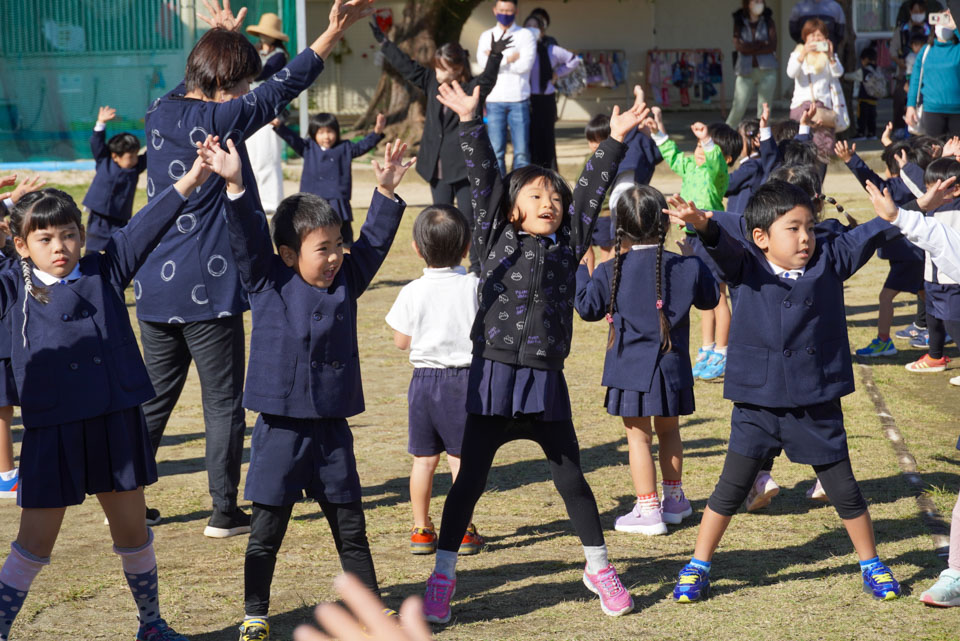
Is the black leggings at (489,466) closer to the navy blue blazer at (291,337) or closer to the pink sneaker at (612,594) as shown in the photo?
the pink sneaker at (612,594)

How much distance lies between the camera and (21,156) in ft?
57.6

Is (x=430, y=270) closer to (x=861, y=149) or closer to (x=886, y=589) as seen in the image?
(x=886, y=589)

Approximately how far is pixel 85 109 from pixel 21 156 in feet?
3.96

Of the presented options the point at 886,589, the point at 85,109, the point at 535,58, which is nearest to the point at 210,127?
the point at 886,589

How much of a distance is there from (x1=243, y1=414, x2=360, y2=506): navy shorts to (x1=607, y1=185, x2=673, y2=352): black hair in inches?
58.1

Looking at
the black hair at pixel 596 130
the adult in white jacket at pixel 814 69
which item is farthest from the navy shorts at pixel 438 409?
the adult in white jacket at pixel 814 69

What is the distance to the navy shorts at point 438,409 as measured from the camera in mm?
4500

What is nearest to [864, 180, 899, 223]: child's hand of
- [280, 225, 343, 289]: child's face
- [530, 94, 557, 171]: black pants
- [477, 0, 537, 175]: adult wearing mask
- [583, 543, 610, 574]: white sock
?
[583, 543, 610, 574]: white sock

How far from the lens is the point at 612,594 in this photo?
3963 millimetres

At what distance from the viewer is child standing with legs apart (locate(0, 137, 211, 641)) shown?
3535mm

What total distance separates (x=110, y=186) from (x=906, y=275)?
6206mm

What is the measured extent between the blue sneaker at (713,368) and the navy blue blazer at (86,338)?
4.45m

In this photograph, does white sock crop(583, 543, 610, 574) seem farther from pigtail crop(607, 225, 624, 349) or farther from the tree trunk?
the tree trunk

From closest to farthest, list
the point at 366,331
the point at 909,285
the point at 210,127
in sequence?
the point at 210,127 → the point at 909,285 → the point at 366,331
